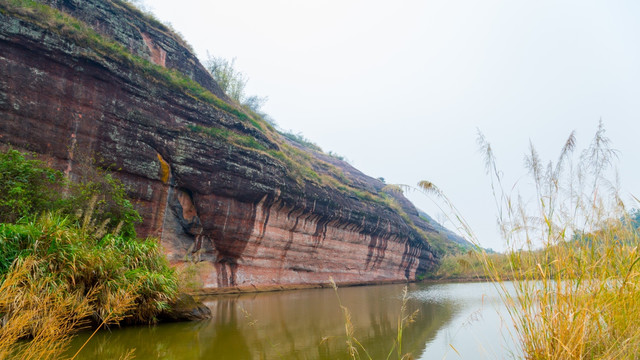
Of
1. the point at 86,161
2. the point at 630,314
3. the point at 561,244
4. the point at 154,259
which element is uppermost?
the point at 86,161

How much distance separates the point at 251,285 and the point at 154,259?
11576 millimetres

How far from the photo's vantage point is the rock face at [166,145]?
40.6 ft

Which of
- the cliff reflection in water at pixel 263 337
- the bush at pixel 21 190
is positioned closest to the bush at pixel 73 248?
the bush at pixel 21 190

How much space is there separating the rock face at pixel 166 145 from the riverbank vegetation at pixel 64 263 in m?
2.88

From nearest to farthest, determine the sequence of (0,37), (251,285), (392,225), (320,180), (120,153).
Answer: (0,37) < (120,153) < (251,285) < (320,180) < (392,225)

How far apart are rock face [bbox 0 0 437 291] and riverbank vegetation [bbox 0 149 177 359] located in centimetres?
288

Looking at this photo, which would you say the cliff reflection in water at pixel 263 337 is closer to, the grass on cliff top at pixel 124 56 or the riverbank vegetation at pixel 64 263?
the riverbank vegetation at pixel 64 263

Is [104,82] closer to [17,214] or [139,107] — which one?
[139,107]

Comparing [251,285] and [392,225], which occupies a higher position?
[392,225]

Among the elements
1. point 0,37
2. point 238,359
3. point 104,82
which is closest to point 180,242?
point 104,82

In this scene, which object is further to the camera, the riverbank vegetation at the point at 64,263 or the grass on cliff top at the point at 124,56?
the grass on cliff top at the point at 124,56

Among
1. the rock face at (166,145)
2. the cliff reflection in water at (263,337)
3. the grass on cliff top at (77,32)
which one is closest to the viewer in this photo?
the cliff reflection in water at (263,337)

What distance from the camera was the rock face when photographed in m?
12.4

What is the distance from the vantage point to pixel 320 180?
86.6ft
